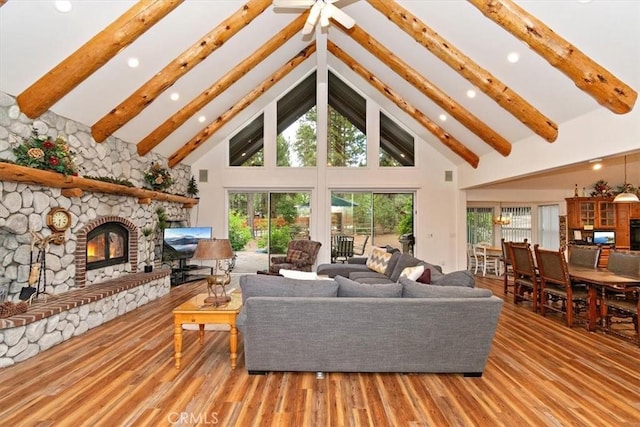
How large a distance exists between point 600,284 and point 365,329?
129 inches

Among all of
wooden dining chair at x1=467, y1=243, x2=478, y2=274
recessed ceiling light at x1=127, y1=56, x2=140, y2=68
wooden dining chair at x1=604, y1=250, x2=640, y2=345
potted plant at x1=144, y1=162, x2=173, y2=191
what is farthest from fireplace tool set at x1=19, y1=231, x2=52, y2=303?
wooden dining chair at x1=467, y1=243, x2=478, y2=274

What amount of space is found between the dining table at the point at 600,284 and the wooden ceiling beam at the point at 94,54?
5.93 m

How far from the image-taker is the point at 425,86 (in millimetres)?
5898

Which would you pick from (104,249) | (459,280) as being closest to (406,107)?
(459,280)

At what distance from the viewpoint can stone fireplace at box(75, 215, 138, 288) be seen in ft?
15.8

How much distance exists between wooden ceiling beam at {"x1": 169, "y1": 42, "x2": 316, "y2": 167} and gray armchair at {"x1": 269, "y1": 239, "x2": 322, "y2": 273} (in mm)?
3016

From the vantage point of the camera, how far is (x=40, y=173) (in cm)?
387

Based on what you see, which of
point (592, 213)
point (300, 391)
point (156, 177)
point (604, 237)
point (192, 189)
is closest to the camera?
point (300, 391)

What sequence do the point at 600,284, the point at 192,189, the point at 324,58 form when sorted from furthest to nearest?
the point at 192,189, the point at 324,58, the point at 600,284

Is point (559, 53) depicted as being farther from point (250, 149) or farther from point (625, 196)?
point (250, 149)

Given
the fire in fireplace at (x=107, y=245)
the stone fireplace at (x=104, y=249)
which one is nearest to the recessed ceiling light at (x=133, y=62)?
the stone fireplace at (x=104, y=249)

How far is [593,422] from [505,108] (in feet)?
13.1

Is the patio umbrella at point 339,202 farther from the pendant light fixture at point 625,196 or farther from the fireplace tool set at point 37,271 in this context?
the fireplace tool set at point 37,271

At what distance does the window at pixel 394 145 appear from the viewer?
8.81 meters
